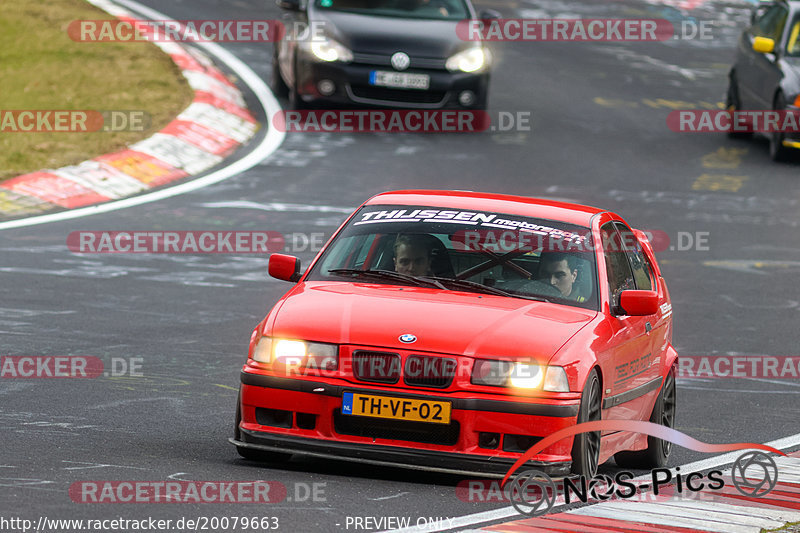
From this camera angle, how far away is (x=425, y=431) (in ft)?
23.9

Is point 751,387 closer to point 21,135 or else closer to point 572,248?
point 572,248

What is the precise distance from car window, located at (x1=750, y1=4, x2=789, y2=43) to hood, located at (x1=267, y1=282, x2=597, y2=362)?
46.6 feet

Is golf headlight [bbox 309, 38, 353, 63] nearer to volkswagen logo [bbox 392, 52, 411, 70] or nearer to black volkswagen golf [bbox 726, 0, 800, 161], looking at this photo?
→ volkswagen logo [bbox 392, 52, 411, 70]

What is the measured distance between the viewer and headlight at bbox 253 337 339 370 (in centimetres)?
741

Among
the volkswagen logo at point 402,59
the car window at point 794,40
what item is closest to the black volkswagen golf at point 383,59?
the volkswagen logo at point 402,59

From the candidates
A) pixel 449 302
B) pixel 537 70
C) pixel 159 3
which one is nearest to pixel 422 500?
pixel 449 302

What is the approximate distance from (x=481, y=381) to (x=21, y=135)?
12357mm

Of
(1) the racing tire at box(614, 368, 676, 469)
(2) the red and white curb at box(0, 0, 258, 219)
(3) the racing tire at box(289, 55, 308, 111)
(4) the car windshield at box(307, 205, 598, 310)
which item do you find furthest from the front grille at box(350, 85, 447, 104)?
(4) the car windshield at box(307, 205, 598, 310)

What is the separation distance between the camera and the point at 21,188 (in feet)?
53.3

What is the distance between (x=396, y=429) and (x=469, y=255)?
1.48 metres

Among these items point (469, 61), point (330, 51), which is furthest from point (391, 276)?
point (469, 61)

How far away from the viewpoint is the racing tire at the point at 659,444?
348 inches

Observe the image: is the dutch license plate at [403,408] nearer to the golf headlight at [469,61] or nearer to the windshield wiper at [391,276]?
the windshield wiper at [391,276]

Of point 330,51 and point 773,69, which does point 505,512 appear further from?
point 773,69
